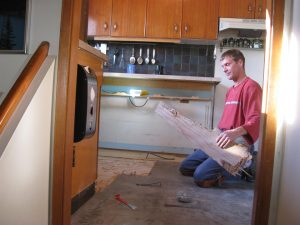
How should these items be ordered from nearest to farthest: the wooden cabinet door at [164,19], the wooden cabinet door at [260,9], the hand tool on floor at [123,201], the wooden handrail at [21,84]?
the wooden handrail at [21,84]
the hand tool on floor at [123,201]
the wooden cabinet door at [260,9]
the wooden cabinet door at [164,19]

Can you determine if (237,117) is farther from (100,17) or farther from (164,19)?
(100,17)

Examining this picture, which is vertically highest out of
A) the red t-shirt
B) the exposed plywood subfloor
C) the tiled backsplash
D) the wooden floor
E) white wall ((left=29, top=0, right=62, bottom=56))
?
the tiled backsplash

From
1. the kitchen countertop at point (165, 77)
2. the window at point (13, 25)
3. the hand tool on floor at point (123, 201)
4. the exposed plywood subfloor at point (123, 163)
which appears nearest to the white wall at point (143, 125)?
the exposed plywood subfloor at point (123, 163)

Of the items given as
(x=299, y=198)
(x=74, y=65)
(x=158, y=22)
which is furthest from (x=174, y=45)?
(x=299, y=198)

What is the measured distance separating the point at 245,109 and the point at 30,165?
1858mm

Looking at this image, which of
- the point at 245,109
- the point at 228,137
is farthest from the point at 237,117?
the point at 228,137

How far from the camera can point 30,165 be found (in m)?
1.22

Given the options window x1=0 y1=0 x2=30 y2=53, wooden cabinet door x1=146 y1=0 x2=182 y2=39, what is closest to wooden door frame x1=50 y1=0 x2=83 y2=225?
window x1=0 y1=0 x2=30 y2=53

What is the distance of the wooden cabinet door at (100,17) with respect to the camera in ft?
12.9

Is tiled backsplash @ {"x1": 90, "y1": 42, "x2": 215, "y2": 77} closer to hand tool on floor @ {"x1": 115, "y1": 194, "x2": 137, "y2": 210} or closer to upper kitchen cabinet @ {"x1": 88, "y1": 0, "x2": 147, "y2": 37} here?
upper kitchen cabinet @ {"x1": 88, "y1": 0, "x2": 147, "y2": 37}

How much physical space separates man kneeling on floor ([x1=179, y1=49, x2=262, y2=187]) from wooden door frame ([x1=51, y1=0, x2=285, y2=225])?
1.01m

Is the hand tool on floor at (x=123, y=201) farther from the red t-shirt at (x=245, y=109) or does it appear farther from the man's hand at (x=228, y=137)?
the red t-shirt at (x=245, y=109)

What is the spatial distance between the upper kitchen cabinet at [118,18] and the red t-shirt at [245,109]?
1.78m

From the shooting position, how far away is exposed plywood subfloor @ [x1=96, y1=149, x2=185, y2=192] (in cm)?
271
